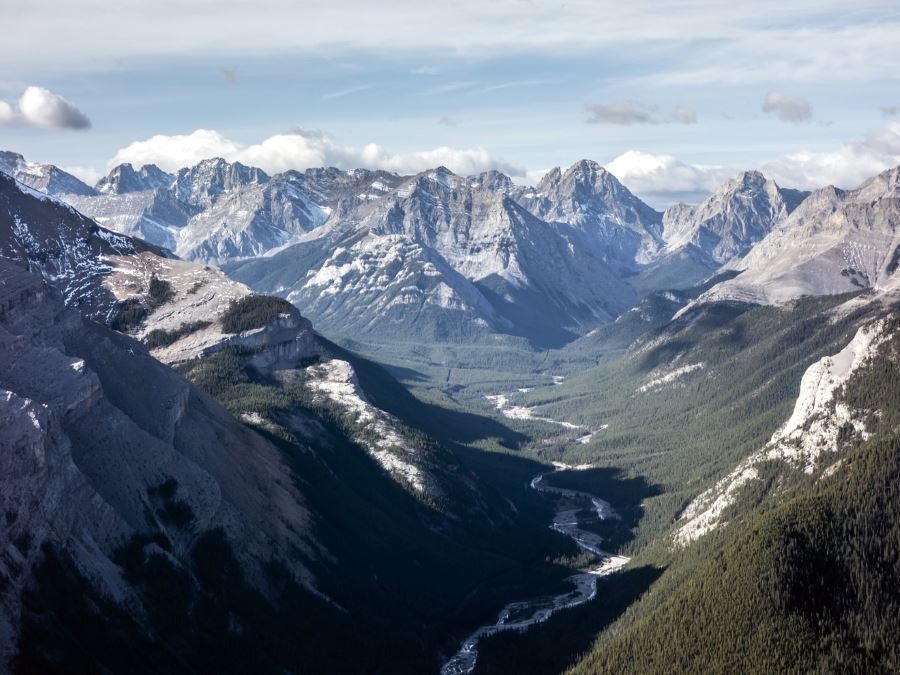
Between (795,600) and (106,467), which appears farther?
(106,467)

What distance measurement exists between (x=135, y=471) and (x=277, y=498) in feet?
114

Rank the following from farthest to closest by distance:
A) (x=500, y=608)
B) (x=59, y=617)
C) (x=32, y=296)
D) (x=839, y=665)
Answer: (x=500, y=608), (x=32, y=296), (x=839, y=665), (x=59, y=617)

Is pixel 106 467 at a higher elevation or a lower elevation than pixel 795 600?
higher

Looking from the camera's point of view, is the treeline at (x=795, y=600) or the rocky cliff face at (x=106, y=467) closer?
the rocky cliff face at (x=106, y=467)

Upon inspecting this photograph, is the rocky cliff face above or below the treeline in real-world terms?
above

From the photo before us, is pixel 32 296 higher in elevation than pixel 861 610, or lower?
higher

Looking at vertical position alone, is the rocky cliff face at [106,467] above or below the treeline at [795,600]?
above

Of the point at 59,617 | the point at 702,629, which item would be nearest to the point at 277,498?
the point at 59,617

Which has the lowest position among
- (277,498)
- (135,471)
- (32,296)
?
(277,498)

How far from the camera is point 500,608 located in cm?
19975

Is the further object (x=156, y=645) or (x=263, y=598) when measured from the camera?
(x=263, y=598)

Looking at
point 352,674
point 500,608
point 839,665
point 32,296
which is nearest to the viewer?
point 839,665

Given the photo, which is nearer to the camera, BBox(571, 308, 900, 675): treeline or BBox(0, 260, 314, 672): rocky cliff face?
BBox(0, 260, 314, 672): rocky cliff face

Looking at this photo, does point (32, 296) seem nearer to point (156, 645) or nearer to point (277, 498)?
point (277, 498)
